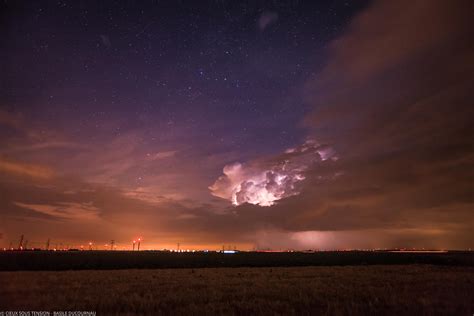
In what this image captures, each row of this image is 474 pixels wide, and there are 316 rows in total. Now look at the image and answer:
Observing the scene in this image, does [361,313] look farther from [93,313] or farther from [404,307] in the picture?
[93,313]

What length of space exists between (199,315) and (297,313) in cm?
458

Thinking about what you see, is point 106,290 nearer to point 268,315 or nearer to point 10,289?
point 10,289

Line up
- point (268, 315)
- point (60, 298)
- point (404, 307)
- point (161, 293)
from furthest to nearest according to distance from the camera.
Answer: point (161, 293), point (60, 298), point (404, 307), point (268, 315)

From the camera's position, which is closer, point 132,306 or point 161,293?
point 132,306

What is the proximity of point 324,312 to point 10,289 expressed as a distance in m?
21.0

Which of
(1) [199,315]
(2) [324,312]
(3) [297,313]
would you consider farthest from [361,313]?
(1) [199,315]

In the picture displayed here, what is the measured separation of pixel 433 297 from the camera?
20359 mm

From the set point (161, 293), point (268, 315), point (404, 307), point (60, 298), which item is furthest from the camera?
point (161, 293)

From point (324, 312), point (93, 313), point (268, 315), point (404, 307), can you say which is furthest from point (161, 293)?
point (404, 307)

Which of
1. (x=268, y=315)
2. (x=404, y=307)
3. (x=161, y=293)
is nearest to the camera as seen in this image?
(x=268, y=315)

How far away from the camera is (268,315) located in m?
15.5

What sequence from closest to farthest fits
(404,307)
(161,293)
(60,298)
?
(404,307) → (60,298) → (161,293)

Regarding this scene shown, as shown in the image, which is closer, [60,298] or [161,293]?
[60,298]

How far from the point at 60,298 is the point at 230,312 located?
35.2 feet
